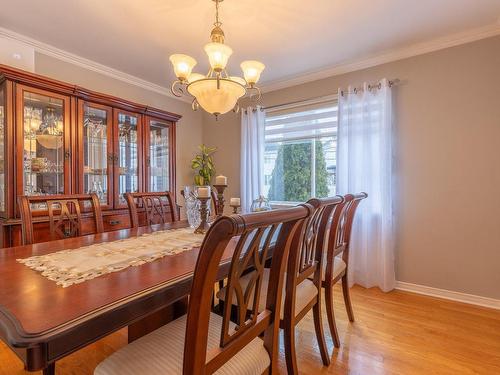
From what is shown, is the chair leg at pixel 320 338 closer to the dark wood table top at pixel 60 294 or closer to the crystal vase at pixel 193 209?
the dark wood table top at pixel 60 294

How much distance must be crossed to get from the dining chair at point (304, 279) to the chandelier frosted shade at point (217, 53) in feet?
3.53

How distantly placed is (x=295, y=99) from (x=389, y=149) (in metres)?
1.30

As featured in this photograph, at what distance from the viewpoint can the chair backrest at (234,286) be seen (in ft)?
2.23

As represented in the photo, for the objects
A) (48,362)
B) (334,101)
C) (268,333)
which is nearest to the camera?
(48,362)

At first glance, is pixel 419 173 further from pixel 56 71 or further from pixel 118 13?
pixel 56 71

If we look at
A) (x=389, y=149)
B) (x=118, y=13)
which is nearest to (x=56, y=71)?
(x=118, y=13)

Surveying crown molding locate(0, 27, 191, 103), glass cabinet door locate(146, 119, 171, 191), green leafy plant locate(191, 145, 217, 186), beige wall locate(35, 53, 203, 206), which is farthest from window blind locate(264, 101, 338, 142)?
crown molding locate(0, 27, 191, 103)

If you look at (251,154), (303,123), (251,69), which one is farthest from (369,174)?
(251,69)

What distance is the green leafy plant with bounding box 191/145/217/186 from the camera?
155 inches

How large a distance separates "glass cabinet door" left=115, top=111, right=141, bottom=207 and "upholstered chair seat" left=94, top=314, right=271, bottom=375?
2.15 meters

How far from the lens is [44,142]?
94.3 inches

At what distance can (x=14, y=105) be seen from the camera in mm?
2146

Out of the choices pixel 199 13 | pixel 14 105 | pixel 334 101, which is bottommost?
pixel 14 105

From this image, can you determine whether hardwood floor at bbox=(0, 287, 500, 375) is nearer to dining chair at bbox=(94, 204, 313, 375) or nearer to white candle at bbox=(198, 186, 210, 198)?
dining chair at bbox=(94, 204, 313, 375)
